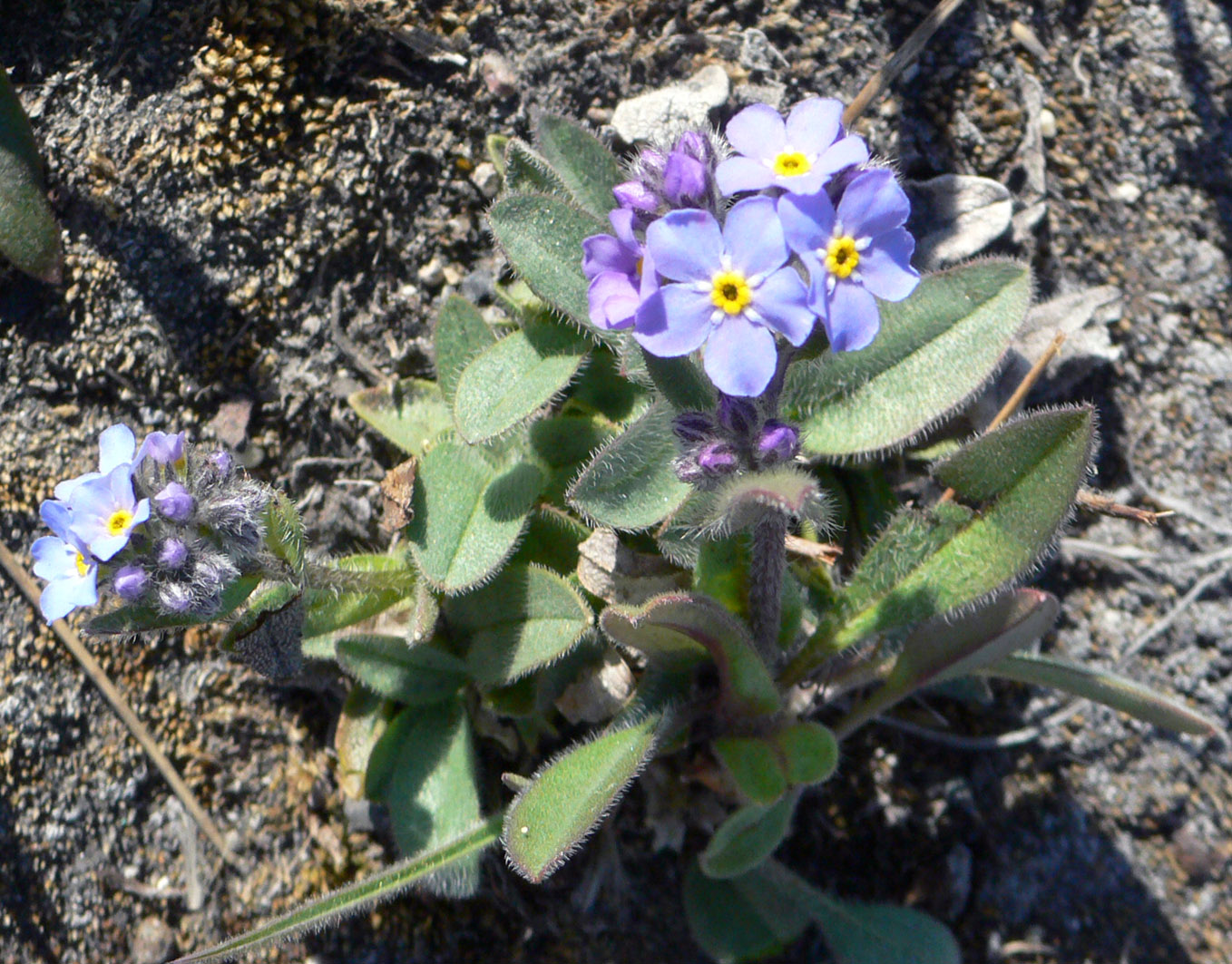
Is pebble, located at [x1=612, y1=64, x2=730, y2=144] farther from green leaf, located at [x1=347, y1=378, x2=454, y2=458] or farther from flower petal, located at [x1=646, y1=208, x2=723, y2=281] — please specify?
flower petal, located at [x1=646, y1=208, x2=723, y2=281]

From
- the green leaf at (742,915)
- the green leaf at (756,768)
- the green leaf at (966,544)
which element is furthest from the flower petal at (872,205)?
the green leaf at (742,915)

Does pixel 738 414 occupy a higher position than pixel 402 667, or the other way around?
pixel 738 414

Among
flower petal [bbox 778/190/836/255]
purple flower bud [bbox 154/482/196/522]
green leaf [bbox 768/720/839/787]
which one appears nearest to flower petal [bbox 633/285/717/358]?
flower petal [bbox 778/190/836/255]

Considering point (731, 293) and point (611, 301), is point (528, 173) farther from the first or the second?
point (731, 293)

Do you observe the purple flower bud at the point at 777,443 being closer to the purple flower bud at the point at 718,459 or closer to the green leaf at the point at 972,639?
the purple flower bud at the point at 718,459

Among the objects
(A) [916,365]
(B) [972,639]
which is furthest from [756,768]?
(A) [916,365]

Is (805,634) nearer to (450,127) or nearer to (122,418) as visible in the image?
(450,127)

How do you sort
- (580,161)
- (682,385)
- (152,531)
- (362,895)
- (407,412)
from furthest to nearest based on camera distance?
(407,412)
(580,161)
(362,895)
(682,385)
(152,531)
